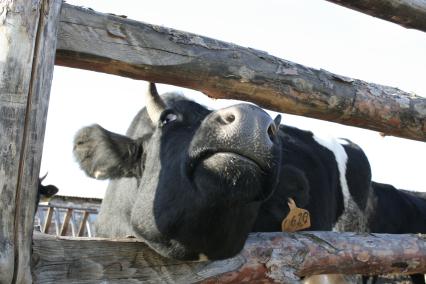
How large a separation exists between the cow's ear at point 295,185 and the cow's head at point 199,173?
4.31ft

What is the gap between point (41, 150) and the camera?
178cm

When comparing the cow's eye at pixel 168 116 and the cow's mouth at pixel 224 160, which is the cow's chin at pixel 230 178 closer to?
the cow's mouth at pixel 224 160

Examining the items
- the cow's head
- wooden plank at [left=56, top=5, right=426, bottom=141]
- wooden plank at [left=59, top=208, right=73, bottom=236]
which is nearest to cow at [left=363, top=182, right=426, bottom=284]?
wooden plank at [left=59, top=208, right=73, bottom=236]

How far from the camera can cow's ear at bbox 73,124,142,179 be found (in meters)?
3.25

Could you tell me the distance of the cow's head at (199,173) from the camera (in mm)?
2229

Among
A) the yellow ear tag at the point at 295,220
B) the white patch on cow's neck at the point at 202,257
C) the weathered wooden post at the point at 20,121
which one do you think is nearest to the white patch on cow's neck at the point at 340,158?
the yellow ear tag at the point at 295,220

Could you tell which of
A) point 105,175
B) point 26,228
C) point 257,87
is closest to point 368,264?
point 257,87

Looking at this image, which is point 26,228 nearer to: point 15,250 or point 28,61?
point 15,250

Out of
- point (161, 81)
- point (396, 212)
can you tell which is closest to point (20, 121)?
point (161, 81)

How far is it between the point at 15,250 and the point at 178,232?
95 centimetres

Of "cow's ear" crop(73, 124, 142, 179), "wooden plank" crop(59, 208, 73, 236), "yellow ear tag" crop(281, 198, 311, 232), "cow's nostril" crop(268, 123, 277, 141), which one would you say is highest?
"cow's nostril" crop(268, 123, 277, 141)

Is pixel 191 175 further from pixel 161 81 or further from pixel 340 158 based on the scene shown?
pixel 340 158

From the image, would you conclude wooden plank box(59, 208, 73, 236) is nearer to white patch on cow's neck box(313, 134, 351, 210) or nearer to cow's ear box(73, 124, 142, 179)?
white patch on cow's neck box(313, 134, 351, 210)

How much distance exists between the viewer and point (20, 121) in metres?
1.72
